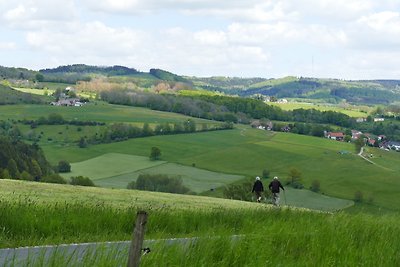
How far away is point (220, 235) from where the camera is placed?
11984 mm

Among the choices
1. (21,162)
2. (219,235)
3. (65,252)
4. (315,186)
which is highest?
(65,252)

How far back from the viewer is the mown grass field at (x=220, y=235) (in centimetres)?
1068

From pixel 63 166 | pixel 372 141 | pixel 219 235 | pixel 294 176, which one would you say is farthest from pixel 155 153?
pixel 219 235

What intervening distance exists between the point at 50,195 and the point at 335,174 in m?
102

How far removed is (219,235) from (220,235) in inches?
2.6

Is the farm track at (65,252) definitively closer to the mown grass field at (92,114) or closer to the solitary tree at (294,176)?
the solitary tree at (294,176)

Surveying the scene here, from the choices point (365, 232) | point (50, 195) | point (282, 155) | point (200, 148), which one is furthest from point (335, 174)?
point (365, 232)

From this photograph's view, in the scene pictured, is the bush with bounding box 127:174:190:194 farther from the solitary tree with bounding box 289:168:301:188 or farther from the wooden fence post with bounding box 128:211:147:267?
the wooden fence post with bounding box 128:211:147:267

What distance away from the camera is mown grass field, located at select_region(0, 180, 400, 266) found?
420 inches

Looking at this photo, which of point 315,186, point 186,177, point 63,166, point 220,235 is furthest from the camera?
point 63,166

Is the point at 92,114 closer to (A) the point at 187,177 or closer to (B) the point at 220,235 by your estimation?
(A) the point at 187,177

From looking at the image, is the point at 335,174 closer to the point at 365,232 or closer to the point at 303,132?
the point at 303,132

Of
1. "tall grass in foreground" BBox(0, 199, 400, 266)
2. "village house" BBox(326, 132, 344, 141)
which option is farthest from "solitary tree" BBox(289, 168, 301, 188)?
"tall grass in foreground" BBox(0, 199, 400, 266)

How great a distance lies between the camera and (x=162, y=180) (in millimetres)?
99688
